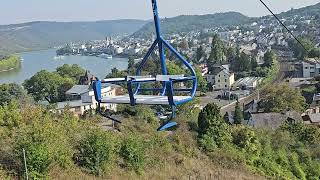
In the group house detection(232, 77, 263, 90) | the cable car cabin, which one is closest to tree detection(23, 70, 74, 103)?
house detection(232, 77, 263, 90)

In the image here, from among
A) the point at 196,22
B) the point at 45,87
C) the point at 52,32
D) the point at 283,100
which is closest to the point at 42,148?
the point at 283,100

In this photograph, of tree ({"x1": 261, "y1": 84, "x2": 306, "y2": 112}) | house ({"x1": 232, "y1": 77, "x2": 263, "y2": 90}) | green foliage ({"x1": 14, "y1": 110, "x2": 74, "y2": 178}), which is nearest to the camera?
green foliage ({"x1": 14, "y1": 110, "x2": 74, "y2": 178})

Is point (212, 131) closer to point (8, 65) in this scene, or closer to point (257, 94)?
point (257, 94)

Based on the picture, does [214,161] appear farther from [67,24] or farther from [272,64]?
[67,24]

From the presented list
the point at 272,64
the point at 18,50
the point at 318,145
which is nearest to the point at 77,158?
the point at 318,145

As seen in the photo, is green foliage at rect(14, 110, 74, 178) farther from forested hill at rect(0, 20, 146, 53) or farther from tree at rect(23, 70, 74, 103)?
forested hill at rect(0, 20, 146, 53)

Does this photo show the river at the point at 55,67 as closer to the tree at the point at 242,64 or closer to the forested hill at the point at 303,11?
the tree at the point at 242,64

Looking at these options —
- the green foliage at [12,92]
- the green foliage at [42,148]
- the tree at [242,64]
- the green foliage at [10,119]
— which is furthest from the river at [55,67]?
the green foliage at [42,148]
